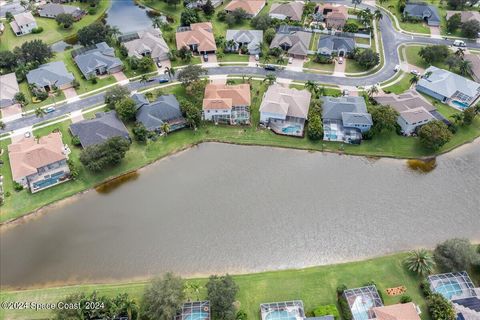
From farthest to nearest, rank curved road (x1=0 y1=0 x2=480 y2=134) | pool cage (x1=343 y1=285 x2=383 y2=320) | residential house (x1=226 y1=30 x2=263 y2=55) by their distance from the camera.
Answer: residential house (x1=226 y1=30 x2=263 y2=55) < curved road (x1=0 y1=0 x2=480 y2=134) < pool cage (x1=343 y1=285 x2=383 y2=320)

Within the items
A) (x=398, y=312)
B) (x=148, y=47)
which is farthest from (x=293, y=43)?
(x=398, y=312)

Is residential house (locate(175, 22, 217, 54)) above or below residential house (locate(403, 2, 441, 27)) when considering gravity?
below

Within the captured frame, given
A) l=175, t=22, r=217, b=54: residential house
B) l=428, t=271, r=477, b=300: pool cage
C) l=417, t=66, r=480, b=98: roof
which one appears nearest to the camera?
l=428, t=271, r=477, b=300: pool cage

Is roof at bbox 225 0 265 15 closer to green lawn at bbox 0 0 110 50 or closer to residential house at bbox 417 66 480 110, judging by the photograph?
green lawn at bbox 0 0 110 50

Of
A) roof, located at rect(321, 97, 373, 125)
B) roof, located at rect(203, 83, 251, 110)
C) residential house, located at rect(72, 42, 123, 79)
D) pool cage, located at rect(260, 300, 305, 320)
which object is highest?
roof, located at rect(321, 97, 373, 125)

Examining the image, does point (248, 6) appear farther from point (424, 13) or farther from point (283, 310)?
point (283, 310)

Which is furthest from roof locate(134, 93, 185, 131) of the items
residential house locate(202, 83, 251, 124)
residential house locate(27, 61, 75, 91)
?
residential house locate(27, 61, 75, 91)
